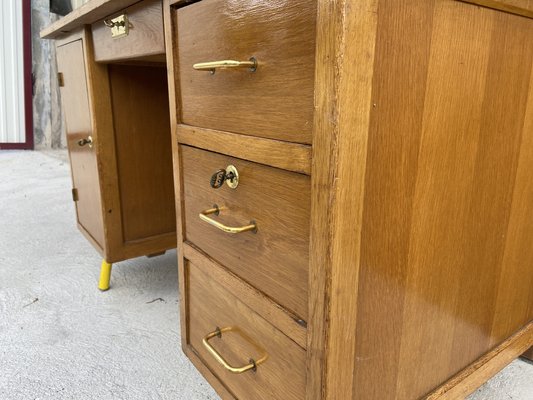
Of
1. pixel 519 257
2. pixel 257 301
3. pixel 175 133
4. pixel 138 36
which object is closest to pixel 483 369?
pixel 519 257

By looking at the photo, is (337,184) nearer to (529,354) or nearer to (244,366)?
(244,366)

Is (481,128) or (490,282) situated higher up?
(481,128)

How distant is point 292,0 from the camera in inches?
18.1

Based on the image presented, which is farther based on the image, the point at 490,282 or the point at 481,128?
the point at 490,282

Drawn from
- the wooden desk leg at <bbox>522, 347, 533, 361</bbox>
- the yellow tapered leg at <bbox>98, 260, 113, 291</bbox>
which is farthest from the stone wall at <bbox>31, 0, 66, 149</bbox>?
the wooden desk leg at <bbox>522, 347, 533, 361</bbox>

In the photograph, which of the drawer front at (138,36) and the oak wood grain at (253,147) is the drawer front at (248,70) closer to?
the oak wood grain at (253,147)

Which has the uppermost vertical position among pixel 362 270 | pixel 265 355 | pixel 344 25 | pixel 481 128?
pixel 344 25

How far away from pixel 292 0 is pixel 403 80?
0.47 feet

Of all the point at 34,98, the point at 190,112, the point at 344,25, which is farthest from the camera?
the point at 34,98

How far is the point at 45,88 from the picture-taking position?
3674 mm

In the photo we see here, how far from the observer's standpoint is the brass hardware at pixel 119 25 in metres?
0.96

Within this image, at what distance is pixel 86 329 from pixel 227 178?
0.77m

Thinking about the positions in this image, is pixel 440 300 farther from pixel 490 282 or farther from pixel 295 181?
pixel 295 181

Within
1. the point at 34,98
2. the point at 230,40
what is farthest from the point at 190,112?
the point at 34,98
